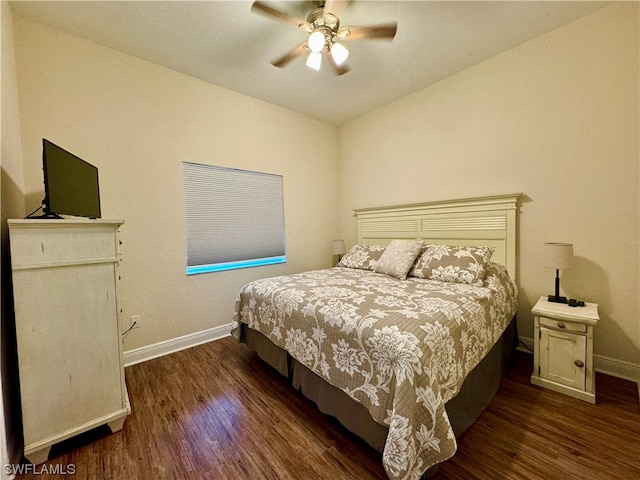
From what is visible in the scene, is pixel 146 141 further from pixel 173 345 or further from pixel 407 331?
pixel 407 331

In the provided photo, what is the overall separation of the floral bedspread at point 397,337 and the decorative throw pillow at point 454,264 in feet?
0.28

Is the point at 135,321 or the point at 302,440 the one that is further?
the point at 135,321

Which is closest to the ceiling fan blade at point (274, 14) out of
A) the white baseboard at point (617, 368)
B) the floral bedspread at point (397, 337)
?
the floral bedspread at point (397, 337)

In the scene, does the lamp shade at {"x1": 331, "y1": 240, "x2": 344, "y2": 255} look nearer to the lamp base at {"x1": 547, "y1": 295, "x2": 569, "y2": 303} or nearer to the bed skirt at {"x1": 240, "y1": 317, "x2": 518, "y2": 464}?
the bed skirt at {"x1": 240, "y1": 317, "x2": 518, "y2": 464}

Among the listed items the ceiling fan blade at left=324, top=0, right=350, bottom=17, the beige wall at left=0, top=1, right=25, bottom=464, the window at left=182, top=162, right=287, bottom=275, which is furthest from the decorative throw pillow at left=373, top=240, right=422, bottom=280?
the beige wall at left=0, top=1, right=25, bottom=464

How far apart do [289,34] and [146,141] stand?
159cm

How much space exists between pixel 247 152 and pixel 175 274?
5.20ft

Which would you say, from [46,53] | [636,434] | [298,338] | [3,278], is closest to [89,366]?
[3,278]

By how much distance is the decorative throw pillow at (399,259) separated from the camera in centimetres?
240

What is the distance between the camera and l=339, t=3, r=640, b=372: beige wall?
1.90 metres

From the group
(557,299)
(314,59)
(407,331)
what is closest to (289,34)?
(314,59)

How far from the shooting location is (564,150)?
213cm

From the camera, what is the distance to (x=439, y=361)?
3.94ft

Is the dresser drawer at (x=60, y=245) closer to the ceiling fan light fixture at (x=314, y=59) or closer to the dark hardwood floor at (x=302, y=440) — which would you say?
the dark hardwood floor at (x=302, y=440)
